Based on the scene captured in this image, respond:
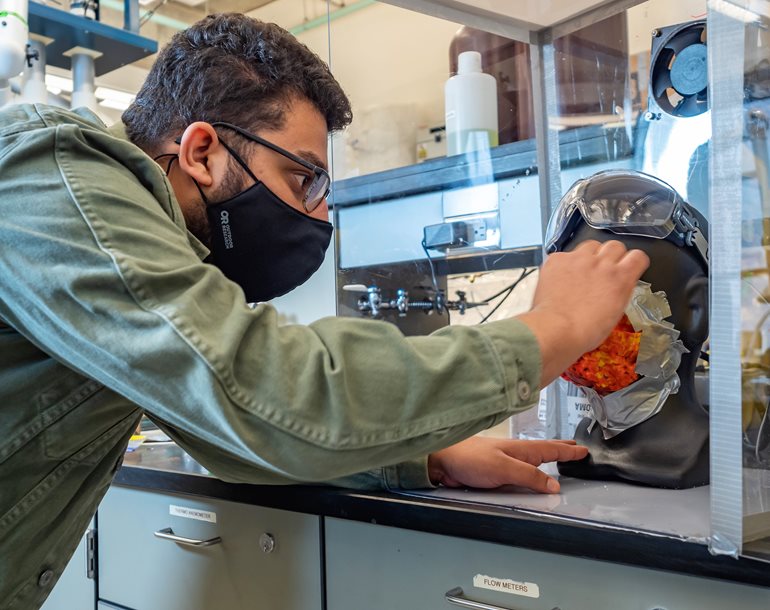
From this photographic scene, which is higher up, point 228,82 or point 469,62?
point 469,62

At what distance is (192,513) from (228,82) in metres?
0.59

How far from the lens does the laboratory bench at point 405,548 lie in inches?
26.1

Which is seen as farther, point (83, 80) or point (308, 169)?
point (83, 80)

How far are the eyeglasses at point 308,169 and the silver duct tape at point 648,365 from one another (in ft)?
1.34

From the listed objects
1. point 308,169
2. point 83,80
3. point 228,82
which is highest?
point 83,80

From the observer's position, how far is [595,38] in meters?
1.39

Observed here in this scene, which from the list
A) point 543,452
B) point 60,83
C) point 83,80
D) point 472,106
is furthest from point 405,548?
point 60,83

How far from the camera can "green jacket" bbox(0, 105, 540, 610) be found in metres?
0.57

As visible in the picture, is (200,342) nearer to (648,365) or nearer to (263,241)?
(263,241)

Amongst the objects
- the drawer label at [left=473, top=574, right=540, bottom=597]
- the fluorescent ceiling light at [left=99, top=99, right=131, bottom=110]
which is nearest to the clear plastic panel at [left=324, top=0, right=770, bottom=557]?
the drawer label at [left=473, top=574, right=540, bottom=597]

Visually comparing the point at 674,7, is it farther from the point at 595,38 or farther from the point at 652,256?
the point at 652,256

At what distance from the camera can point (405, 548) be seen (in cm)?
83

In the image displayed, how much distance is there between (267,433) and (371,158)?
1456mm

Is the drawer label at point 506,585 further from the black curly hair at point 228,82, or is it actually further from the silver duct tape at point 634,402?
the black curly hair at point 228,82
